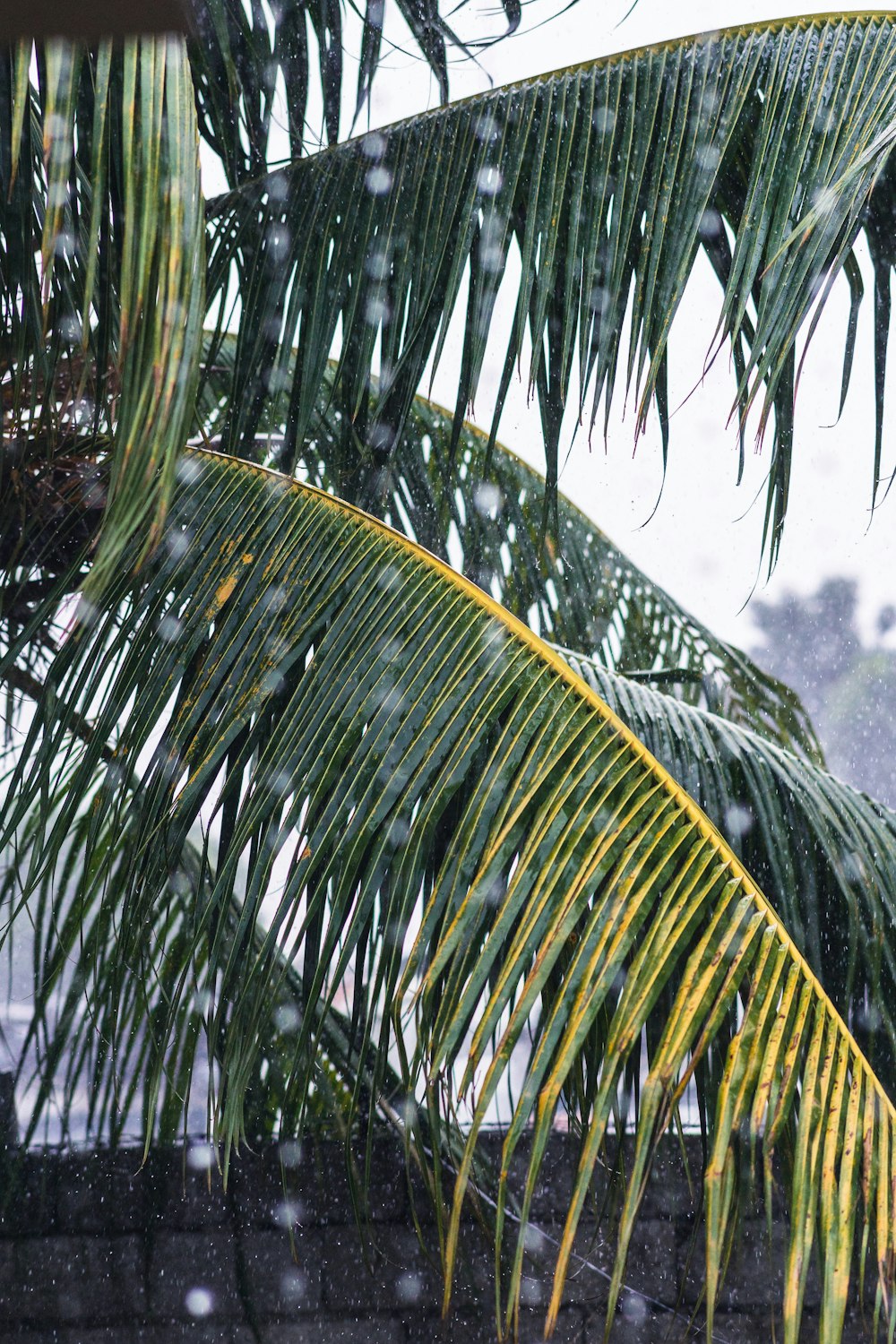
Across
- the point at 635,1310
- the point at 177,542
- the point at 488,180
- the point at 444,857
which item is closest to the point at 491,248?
the point at 488,180

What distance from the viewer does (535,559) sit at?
247 centimetres

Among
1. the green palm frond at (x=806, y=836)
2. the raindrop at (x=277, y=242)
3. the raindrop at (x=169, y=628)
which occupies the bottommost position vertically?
the green palm frond at (x=806, y=836)

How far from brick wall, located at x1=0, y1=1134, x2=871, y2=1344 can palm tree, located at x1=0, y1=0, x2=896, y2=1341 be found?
43cm

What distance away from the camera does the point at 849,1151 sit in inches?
34.2

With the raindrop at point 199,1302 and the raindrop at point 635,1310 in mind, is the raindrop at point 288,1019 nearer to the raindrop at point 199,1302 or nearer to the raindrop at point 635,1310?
the raindrop at point 199,1302

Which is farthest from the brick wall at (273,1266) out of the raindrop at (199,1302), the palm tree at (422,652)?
the palm tree at (422,652)

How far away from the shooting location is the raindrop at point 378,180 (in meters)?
1.69

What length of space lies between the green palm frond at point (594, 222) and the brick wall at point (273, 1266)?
4.94ft

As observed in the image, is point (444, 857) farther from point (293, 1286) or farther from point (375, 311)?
point (293, 1286)

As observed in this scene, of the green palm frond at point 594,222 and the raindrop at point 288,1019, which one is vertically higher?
the green palm frond at point 594,222

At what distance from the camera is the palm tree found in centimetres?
96

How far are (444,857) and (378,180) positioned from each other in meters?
1.02

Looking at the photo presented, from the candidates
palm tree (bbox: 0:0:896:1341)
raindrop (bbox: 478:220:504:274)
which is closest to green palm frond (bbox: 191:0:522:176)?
palm tree (bbox: 0:0:896:1341)

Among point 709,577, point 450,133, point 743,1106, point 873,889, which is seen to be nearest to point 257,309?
point 450,133
